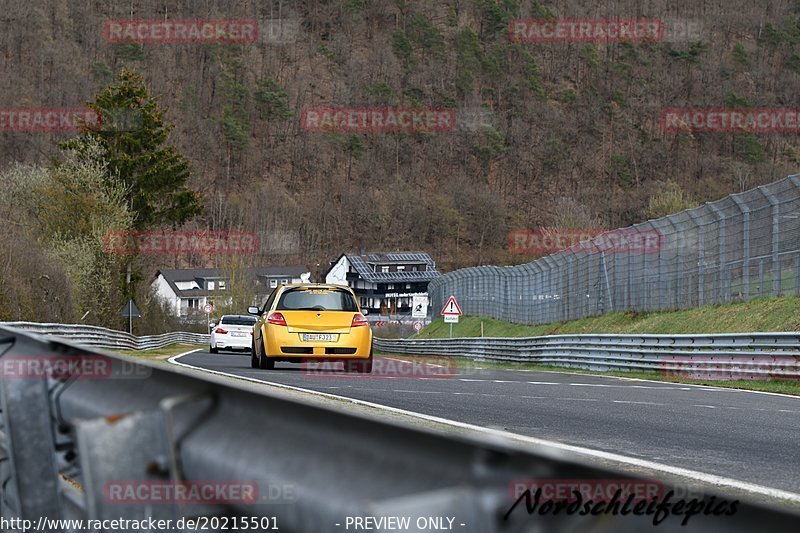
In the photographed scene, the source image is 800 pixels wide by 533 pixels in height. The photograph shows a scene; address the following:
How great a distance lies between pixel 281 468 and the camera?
7.16 feet

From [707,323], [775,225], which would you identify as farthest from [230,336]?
[775,225]

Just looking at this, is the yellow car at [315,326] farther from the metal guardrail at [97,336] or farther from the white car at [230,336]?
the white car at [230,336]

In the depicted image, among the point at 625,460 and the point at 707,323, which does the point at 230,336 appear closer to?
the point at 707,323

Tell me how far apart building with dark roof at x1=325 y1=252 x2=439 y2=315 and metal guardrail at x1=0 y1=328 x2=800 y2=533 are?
498 ft

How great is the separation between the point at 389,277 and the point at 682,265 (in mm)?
129938

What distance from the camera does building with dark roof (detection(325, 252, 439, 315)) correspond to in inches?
6230

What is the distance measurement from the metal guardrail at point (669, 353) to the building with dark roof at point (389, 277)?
123252 millimetres

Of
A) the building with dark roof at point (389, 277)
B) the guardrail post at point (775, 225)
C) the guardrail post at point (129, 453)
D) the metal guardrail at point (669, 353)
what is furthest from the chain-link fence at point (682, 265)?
the building with dark roof at point (389, 277)

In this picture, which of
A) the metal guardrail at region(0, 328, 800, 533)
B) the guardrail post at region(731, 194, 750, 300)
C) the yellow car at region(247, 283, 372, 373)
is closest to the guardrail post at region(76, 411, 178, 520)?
the metal guardrail at region(0, 328, 800, 533)

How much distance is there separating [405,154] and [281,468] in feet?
629

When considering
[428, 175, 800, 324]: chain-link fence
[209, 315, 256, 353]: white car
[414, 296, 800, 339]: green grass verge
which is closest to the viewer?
[428, 175, 800, 324]: chain-link fence

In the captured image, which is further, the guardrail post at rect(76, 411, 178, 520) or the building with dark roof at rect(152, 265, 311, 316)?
the building with dark roof at rect(152, 265, 311, 316)

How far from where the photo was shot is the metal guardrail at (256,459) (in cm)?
164

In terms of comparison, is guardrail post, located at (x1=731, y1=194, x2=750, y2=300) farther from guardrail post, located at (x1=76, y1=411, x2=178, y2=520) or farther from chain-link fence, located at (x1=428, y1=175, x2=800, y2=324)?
guardrail post, located at (x1=76, y1=411, x2=178, y2=520)
